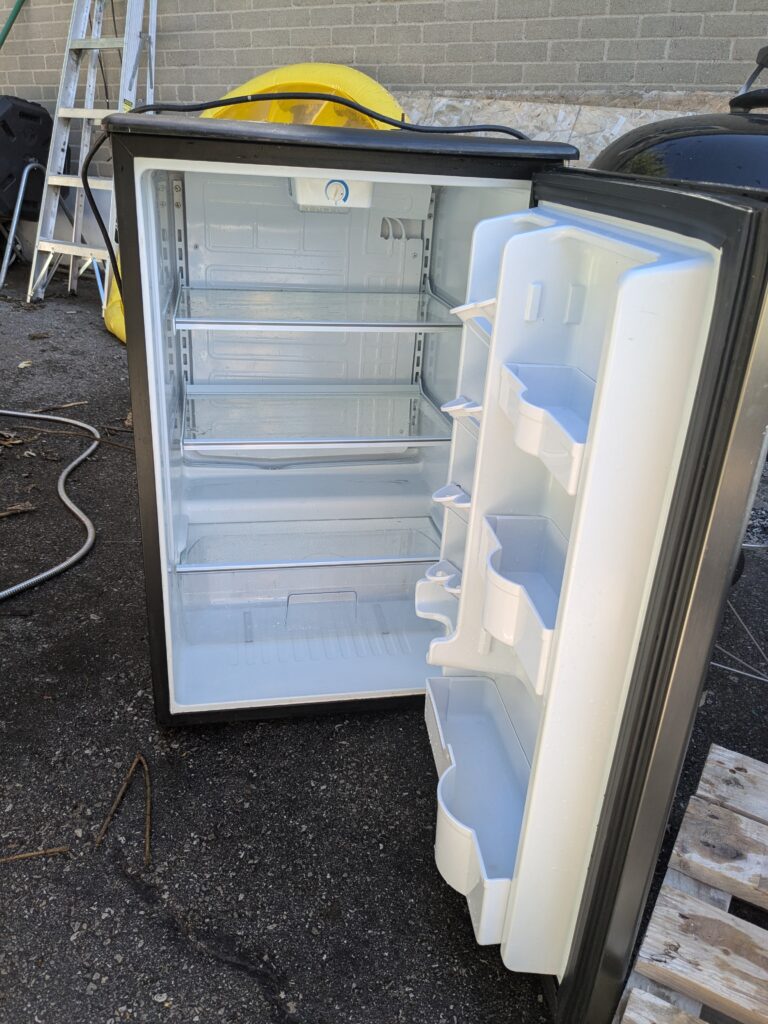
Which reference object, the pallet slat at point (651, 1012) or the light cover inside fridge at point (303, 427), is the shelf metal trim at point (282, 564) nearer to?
the light cover inside fridge at point (303, 427)

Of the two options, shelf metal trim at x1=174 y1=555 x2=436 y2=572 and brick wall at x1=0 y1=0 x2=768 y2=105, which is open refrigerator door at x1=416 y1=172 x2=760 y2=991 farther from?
brick wall at x1=0 y1=0 x2=768 y2=105

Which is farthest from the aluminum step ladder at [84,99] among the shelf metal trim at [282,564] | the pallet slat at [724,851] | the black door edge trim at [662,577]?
the pallet slat at [724,851]

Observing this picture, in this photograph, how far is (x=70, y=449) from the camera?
3637 mm

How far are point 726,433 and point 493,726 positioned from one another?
1086mm

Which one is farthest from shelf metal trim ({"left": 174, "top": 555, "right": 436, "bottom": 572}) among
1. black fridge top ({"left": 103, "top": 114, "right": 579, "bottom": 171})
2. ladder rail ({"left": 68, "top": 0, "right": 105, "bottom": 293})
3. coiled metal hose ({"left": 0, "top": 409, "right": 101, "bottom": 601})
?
ladder rail ({"left": 68, "top": 0, "right": 105, "bottom": 293})

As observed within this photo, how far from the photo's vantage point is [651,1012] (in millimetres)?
1183

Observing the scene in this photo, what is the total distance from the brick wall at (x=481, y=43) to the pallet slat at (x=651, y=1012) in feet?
14.1

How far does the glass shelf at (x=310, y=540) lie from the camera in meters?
2.45

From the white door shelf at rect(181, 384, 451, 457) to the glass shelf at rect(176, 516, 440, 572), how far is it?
10.2 inches

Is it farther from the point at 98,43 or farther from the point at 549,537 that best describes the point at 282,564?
the point at 98,43

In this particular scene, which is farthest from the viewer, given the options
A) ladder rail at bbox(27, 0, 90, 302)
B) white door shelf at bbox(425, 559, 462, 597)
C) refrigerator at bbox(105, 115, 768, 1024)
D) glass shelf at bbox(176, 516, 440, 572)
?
ladder rail at bbox(27, 0, 90, 302)

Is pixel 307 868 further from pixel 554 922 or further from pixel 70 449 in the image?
pixel 70 449

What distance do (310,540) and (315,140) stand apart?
1.35 metres

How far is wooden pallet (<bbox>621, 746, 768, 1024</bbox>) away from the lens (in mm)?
1200
